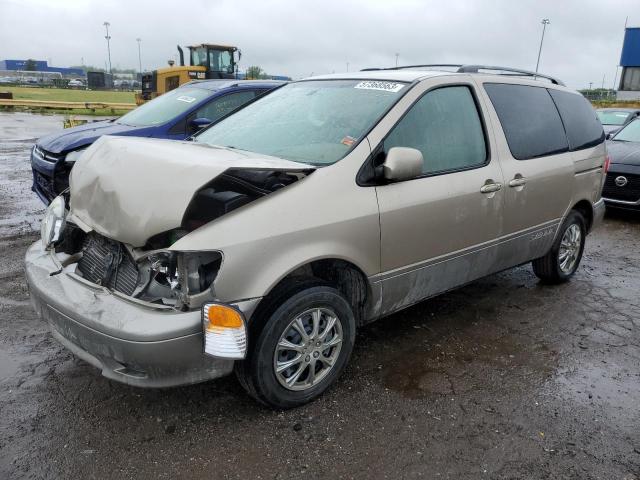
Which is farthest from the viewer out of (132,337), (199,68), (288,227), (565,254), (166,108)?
(199,68)

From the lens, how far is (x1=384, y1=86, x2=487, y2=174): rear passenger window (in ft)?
10.8

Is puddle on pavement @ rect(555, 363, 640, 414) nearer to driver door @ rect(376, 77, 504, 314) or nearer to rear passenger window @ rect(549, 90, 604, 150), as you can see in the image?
driver door @ rect(376, 77, 504, 314)

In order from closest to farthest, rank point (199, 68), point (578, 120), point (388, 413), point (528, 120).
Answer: point (388, 413)
point (528, 120)
point (578, 120)
point (199, 68)

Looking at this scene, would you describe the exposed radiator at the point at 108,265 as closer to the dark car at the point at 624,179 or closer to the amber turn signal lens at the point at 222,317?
the amber turn signal lens at the point at 222,317

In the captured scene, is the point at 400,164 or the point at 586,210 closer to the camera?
the point at 400,164

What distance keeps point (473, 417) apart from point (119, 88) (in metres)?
78.4

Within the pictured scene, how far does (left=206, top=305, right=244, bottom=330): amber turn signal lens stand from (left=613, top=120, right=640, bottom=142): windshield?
8536 mm

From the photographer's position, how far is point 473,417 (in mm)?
2904

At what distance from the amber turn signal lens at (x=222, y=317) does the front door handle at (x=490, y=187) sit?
2.04 m

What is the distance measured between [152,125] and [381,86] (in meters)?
4.09

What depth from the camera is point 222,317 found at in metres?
2.42

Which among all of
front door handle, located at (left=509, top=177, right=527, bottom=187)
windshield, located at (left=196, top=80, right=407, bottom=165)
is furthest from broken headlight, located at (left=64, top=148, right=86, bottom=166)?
front door handle, located at (left=509, top=177, right=527, bottom=187)

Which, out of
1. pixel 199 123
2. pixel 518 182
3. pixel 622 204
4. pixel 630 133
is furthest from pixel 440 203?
pixel 630 133

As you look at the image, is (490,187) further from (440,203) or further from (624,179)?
(624,179)
